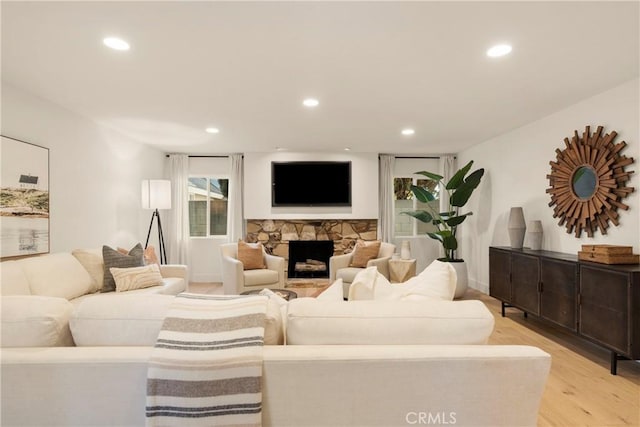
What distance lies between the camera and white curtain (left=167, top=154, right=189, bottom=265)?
6.15 meters

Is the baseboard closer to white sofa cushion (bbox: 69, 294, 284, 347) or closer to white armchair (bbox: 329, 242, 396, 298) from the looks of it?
white armchair (bbox: 329, 242, 396, 298)

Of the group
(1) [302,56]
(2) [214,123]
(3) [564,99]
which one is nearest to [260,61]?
(1) [302,56]

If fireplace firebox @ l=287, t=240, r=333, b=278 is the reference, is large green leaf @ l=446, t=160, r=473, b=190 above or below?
above

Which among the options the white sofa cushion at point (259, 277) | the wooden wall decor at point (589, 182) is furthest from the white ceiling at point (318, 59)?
the white sofa cushion at point (259, 277)

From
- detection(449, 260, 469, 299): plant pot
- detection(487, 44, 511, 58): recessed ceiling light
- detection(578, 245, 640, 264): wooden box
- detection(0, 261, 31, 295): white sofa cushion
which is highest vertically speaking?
detection(487, 44, 511, 58): recessed ceiling light

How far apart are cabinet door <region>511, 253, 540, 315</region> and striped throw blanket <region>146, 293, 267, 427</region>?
3360mm

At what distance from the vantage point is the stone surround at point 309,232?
243 inches

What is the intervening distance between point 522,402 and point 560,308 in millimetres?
2480

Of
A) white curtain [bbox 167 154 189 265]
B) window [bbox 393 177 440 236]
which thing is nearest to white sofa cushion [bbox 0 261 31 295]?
white curtain [bbox 167 154 189 265]

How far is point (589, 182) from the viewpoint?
3.33 meters

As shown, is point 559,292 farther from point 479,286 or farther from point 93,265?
point 93,265

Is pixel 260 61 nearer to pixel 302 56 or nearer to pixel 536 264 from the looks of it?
pixel 302 56

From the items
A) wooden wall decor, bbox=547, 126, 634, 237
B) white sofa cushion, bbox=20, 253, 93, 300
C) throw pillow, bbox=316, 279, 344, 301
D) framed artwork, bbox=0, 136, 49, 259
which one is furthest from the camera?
wooden wall decor, bbox=547, 126, 634, 237

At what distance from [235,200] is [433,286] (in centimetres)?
507
